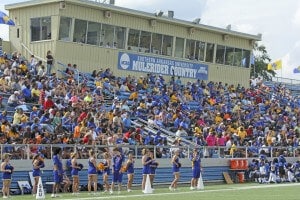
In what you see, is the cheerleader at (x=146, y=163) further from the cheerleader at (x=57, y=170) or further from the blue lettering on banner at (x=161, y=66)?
the blue lettering on banner at (x=161, y=66)

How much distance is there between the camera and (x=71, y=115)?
2747 centimetres

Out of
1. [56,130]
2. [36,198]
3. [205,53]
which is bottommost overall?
[36,198]

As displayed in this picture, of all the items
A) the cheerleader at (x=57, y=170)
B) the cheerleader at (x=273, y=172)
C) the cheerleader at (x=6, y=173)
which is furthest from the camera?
the cheerleader at (x=273, y=172)

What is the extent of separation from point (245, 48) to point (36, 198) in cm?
3050

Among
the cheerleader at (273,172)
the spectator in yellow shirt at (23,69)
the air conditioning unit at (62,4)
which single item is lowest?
the cheerleader at (273,172)

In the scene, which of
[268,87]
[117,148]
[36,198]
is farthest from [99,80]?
[268,87]

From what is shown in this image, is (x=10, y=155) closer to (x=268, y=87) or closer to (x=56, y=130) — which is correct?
(x=56, y=130)

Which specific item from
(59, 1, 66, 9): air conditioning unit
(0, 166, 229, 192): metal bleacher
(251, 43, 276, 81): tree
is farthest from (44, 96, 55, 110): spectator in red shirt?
(251, 43, 276, 81): tree

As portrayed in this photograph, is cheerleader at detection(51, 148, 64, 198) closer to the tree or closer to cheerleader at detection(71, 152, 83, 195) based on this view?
cheerleader at detection(71, 152, 83, 195)

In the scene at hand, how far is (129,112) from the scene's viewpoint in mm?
32656

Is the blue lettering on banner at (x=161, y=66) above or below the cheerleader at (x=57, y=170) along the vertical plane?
above

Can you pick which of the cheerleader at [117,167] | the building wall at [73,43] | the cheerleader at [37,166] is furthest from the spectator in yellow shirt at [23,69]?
the cheerleader at [37,166]

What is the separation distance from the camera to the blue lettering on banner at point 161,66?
3988cm

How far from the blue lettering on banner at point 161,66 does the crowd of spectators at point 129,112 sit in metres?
0.69
